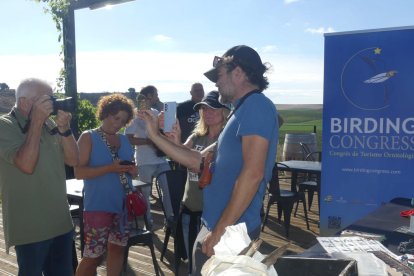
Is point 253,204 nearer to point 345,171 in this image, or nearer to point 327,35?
point 345,171

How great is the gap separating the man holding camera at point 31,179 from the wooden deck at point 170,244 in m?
1.61

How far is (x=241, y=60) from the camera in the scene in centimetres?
182

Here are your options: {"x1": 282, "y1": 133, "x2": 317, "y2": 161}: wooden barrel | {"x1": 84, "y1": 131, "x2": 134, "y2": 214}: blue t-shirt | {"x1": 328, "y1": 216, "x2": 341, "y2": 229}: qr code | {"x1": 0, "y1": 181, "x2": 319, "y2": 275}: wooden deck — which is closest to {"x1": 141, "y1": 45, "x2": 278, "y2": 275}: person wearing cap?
{"x1": 84, "y1": 131, "x2": 134, "y2": 214}: blue t-shirt

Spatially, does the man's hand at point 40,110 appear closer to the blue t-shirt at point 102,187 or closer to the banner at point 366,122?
the blue t-shirt at point 102,187

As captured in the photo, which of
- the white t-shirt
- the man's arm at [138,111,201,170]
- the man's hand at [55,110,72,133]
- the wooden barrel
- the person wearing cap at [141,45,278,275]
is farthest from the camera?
the wooden barrel

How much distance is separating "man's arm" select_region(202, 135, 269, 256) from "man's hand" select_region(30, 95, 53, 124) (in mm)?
1050

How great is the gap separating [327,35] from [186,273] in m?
2.47

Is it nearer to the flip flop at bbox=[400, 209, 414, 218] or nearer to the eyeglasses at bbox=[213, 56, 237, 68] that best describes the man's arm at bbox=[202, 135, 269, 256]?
the eyeglasses at bbox=[213, 56, 237, 68]

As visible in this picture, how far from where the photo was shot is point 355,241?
169 centimetres

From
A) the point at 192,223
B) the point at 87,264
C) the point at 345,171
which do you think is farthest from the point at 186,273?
the point at 345,171

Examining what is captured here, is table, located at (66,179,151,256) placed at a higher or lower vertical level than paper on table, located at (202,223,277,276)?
lower

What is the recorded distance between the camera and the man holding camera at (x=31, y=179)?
2.05 metres

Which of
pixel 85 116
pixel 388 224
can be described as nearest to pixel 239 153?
pixel 388 224

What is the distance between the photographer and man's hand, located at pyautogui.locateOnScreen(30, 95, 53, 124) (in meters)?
2.04
